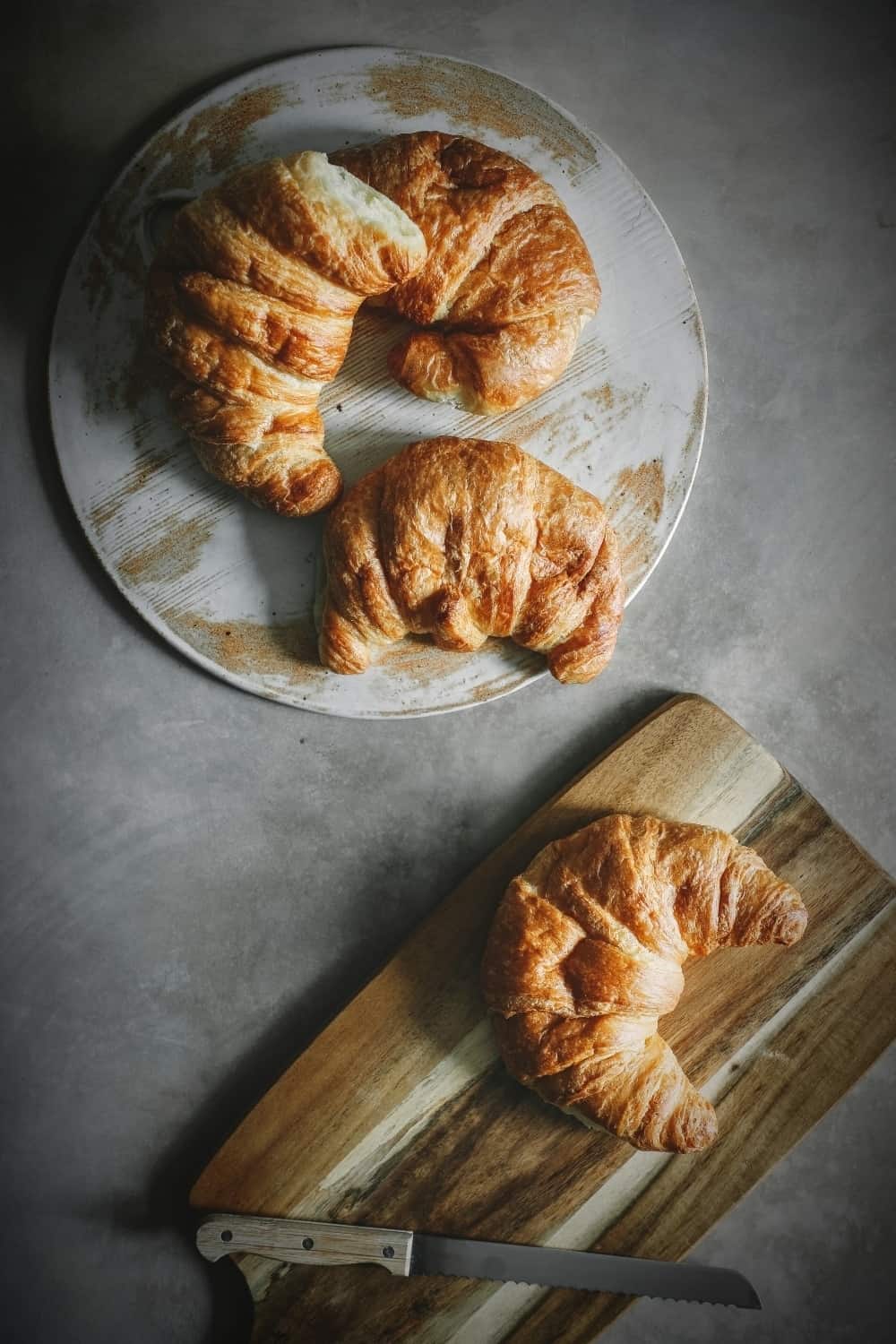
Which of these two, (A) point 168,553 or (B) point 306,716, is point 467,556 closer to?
(B) point 306,716

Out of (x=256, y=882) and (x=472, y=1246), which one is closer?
(x=472, y=1246)

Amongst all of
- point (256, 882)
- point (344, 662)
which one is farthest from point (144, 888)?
point (344, 662)

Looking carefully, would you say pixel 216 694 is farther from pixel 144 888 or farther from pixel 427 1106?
pixel 427 1106

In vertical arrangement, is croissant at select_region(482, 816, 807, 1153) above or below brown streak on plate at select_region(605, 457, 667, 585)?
below

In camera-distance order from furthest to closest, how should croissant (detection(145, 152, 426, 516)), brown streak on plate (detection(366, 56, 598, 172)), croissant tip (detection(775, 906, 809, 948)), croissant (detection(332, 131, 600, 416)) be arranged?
brown streak on plate (detection(366, 56, 598, 172)) < croissant tip (detection(775, 906, 809, 948)) < croissant (detection(332, 131, 600, 416)) < croissant (detection(145, 152, 426, 516))

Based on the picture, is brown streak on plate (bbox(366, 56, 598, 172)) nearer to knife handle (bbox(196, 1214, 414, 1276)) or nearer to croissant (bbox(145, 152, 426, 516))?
croissant (bbox(145, 152, 426, 516))

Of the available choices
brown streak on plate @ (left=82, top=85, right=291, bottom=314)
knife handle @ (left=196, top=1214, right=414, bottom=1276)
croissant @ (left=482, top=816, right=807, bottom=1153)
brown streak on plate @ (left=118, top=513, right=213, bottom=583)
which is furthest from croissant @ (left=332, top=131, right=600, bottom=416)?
knife handle @ (left=196, top=1214, right=414, bottom=1276)

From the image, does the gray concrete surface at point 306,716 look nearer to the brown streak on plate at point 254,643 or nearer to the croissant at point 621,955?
the brown streak on plate at point 254,643

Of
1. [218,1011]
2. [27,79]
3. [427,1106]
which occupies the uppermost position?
[27,79]
